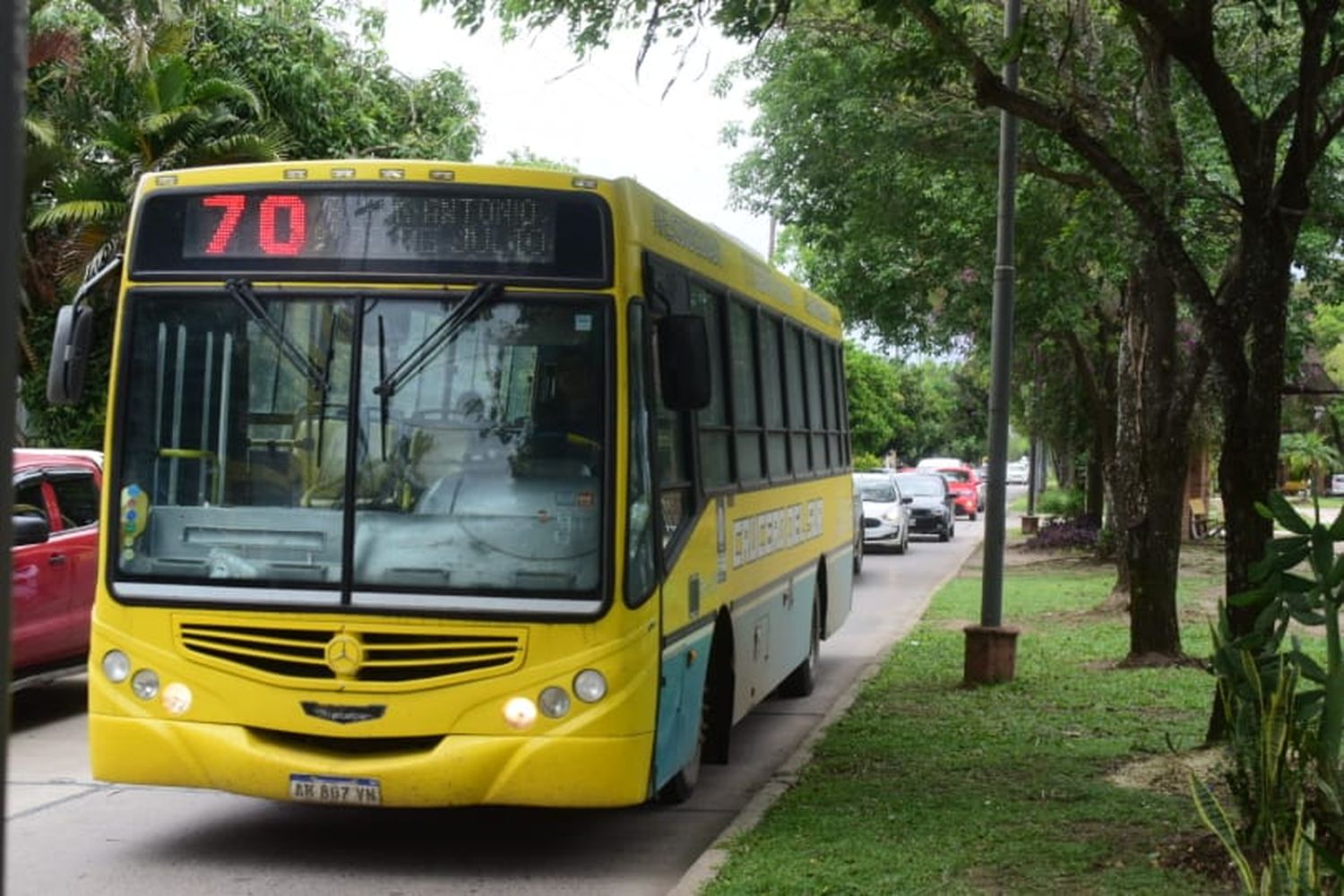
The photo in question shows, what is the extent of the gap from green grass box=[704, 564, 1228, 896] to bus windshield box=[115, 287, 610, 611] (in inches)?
67.3

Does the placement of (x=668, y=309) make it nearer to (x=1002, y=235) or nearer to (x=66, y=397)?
(x=66, y=397)

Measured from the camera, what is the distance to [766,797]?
368 inches

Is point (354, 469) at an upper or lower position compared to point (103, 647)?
upper

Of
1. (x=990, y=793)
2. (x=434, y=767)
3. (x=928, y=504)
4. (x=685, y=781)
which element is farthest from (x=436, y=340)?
(x=928, y=504)

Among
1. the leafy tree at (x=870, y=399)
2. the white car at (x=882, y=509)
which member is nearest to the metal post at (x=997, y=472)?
the white car at (x=882, y=509)

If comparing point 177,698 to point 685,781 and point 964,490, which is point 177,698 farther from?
point 964,490

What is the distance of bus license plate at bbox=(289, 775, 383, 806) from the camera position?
752 cm

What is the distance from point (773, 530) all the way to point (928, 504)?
3038 cm

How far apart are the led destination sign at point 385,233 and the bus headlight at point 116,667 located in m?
1.70

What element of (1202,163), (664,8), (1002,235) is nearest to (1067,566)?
(1202,163)

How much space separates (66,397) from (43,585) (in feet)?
15.5

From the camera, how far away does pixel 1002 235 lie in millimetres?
13852

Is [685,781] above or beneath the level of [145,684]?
beneath

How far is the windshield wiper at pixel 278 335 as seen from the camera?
7777 mm
